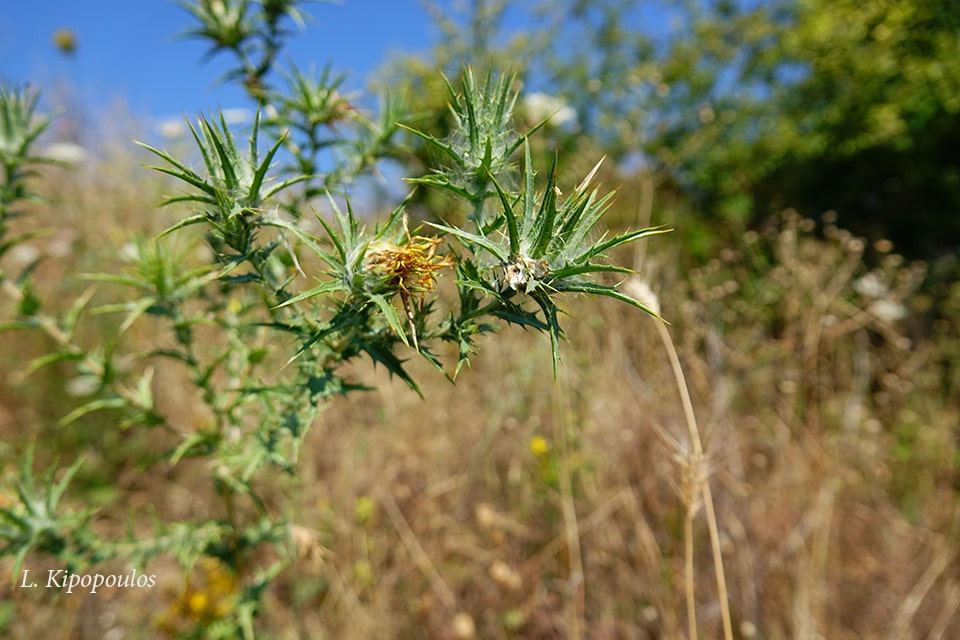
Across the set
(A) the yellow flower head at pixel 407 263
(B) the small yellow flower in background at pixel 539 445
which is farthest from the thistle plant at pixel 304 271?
(B) the small yellow flower in background at pixel 539 445

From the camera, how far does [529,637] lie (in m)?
2.38

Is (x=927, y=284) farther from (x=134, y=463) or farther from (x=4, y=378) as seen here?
(x=4, y=378)

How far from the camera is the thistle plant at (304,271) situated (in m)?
0.82

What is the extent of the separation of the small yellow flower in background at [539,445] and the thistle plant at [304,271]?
1.53 m

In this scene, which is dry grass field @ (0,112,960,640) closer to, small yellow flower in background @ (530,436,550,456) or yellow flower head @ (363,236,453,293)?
small yellow flower in background @ (530,436,550,456)

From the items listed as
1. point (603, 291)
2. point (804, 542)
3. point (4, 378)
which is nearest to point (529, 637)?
point (804, 542)

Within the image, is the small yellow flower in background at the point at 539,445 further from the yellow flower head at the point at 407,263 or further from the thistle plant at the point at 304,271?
the yellow flower head at the point at 407,263

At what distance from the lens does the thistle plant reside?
2.70 ft

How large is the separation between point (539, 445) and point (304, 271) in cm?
191

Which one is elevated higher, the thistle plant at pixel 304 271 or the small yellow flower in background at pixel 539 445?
the thistle plant at pixel 304 271

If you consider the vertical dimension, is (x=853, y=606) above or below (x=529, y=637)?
above

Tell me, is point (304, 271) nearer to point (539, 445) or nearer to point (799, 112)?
point (539, 445)

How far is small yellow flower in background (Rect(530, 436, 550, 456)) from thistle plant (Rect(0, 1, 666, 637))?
153 cm

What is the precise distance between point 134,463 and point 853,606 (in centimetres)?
405
